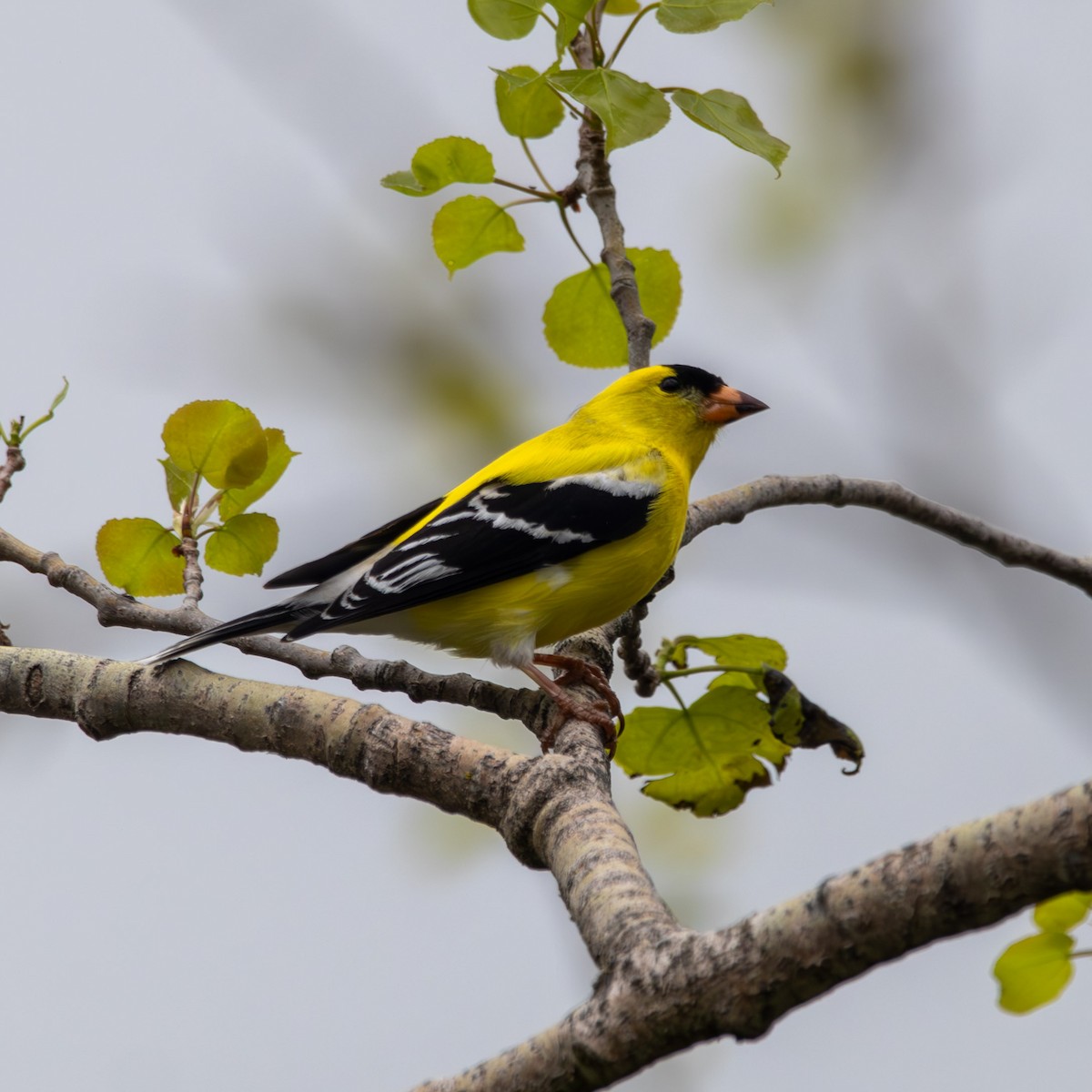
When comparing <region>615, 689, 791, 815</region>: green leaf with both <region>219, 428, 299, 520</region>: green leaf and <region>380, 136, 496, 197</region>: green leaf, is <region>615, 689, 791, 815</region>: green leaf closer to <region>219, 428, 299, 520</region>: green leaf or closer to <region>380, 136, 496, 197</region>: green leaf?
<region>219, 428, 299, 520</region>: green leaf

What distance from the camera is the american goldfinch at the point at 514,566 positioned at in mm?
3227

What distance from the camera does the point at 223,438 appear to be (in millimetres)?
2725

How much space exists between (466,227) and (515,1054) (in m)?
2.43

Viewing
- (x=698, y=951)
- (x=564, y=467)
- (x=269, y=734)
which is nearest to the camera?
(x=698, y=951)

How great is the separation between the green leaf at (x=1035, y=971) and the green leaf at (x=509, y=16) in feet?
7.36

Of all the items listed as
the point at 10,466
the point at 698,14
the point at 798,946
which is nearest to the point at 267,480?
the point at 10,466

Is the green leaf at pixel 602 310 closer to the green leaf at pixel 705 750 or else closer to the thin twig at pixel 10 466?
the green leaf at pixel 705 750

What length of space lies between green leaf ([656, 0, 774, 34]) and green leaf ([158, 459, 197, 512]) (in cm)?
149

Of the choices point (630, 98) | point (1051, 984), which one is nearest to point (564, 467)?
point (630, 98)

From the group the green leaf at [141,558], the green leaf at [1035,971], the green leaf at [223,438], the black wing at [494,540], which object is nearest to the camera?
the green leaf at [1035,971]

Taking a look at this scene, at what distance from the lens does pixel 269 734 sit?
2.36 m

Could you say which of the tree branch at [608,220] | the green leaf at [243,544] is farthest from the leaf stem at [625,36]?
the green leaf at [243,544]

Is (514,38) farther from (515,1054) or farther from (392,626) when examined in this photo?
(515,1054)

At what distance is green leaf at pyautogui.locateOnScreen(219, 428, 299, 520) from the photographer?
110 inches
